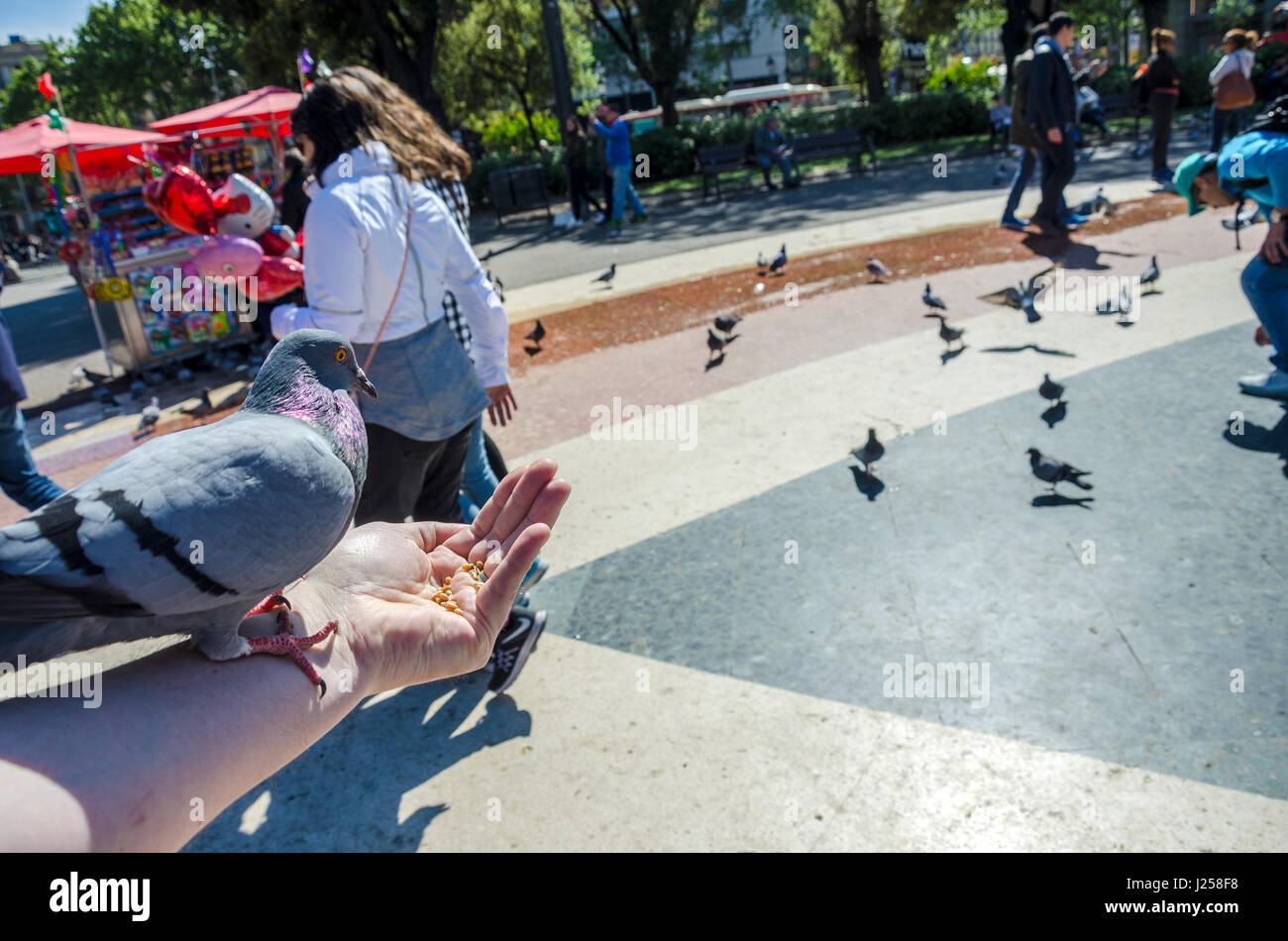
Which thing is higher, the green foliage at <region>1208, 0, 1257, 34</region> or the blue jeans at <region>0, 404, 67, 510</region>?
the green foliage at <region>1208, 0, 1257, 34</region>

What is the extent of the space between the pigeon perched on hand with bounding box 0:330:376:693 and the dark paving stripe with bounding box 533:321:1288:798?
7.39 ft

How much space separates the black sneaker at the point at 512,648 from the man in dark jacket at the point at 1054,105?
9408 millimetres

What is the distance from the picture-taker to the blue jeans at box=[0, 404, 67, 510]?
511 cm

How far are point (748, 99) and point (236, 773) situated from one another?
171ft

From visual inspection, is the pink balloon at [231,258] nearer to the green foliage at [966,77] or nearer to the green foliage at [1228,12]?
the green foliage at [966,77]

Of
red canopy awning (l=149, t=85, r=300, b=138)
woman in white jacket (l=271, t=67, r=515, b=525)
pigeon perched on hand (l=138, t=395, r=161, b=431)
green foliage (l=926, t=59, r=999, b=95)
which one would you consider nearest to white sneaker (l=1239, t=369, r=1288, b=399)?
woman in white jacket (l=271, t=67, r=515, b=525)

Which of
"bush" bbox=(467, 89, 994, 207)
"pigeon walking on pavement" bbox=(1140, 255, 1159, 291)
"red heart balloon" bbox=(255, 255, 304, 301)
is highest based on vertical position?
"bush" bbox=(467, 89, 994, 207)

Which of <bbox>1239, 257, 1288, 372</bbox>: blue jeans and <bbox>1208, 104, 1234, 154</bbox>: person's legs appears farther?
<bbox>1208, 104, 1234, 154</bbox>: person's legs

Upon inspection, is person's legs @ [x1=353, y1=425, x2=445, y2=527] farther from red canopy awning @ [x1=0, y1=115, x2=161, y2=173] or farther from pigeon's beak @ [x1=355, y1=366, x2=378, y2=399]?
red canopy awning @ [x1=0, y1=115, x2=161, y2=173]

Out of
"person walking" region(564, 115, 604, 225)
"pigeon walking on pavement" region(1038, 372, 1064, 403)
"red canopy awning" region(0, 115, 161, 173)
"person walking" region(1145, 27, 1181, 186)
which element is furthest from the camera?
"person walking" region(564, 115, 604, 225)

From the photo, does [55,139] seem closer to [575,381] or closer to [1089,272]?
[575,381]

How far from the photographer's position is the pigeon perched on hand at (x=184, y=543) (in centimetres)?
142

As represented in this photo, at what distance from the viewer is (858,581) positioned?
4.14m
